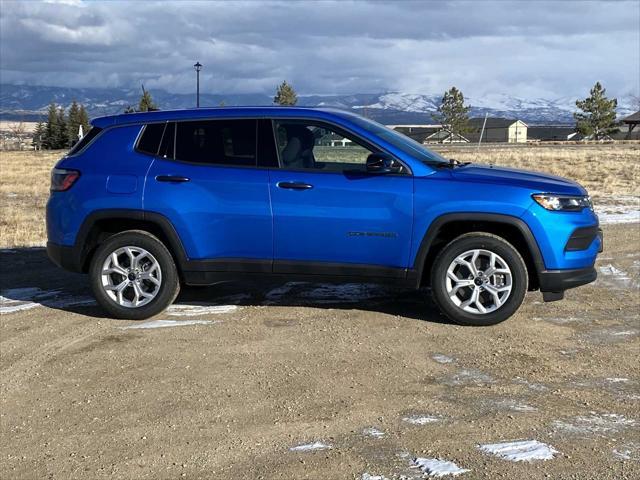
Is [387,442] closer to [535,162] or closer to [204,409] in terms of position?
[204,409]

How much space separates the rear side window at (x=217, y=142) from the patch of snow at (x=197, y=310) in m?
1.34

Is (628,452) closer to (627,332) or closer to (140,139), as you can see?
(627,332)

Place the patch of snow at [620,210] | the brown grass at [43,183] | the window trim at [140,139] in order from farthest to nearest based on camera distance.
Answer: the patch of snow at [620,210] < the brown grass at [43,183] < the window trim at [140,139]

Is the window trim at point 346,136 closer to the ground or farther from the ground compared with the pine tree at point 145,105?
closer to the ground

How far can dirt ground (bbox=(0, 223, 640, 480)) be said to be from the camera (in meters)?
3.39

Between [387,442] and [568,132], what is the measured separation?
357 ft

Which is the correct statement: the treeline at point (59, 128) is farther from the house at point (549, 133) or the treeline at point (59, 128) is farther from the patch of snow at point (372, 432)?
the patch of snow at point (372, 432)

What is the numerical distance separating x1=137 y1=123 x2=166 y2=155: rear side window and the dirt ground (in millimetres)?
1446

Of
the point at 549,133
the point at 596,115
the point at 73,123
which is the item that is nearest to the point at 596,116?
the point at 596,115

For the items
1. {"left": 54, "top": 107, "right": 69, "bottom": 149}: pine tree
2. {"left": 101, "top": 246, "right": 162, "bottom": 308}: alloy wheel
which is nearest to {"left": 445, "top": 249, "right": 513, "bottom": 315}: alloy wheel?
{"left": 101, "top": 246, "right": 162, "bottom": 308}: alloy wheel

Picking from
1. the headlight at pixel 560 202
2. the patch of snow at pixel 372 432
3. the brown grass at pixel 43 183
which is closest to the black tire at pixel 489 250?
the headlight at pixel 560 202

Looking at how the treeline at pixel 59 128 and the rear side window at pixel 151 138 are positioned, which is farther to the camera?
the treeline at pixel 59 128

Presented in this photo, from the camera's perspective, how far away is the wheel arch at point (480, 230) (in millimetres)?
5328

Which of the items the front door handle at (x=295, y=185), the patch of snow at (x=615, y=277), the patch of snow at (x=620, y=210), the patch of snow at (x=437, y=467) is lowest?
the patch of snow at (x=437, y=467)
